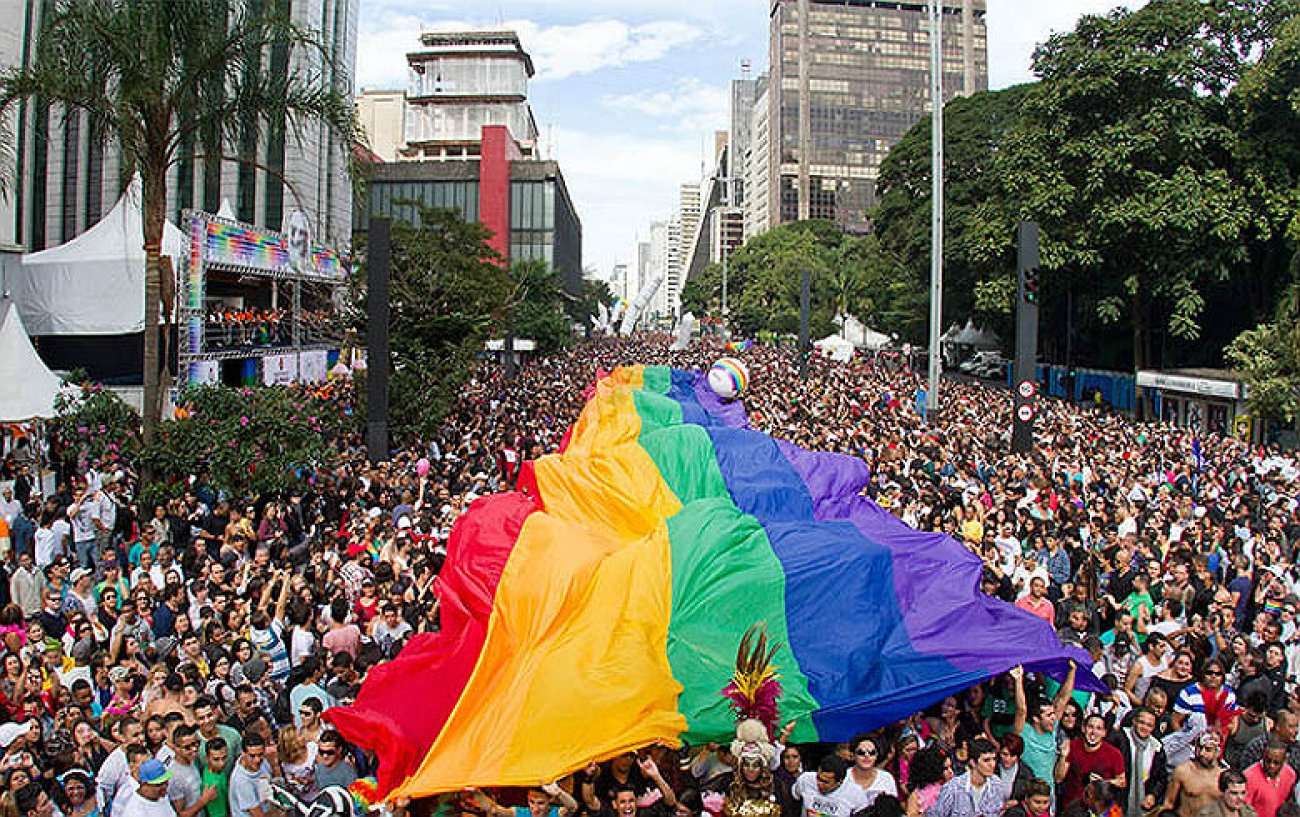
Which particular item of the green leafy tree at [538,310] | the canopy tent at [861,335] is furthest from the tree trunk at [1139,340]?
the canopy tent at [861,335]

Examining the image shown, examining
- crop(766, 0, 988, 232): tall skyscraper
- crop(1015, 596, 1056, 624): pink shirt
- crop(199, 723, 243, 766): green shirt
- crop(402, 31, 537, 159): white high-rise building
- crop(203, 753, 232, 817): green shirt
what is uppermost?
crop(766, 0, 988, 232): tall skyscraper

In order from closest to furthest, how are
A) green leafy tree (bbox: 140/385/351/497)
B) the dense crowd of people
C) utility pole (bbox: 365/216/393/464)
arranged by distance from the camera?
the dense crowd of people → green leafy tree (bbox: 140/385/351/497) → utility pole (bbox: 365/216/393/464)

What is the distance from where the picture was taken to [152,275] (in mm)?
14008

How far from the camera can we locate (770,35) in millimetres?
134625

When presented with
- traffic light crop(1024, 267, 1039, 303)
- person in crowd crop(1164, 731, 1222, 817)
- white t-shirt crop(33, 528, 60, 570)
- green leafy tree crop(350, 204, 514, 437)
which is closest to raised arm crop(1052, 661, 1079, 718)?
person in crowd crop(1164, 731, 1222, 817)

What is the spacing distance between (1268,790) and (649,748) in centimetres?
334

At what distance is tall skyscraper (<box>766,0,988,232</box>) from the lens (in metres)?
122

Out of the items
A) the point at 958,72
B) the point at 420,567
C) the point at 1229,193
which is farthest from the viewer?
the point at 958,72

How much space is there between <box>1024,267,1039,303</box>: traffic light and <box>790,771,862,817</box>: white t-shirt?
16042mm

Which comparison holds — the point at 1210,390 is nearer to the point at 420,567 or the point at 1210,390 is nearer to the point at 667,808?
the point at 420,567

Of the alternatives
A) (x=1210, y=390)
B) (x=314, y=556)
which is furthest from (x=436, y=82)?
(x=314, y=556)

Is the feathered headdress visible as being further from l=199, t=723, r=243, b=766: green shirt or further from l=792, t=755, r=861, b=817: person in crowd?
l=199, t=723, r=243, b=766: green shirt

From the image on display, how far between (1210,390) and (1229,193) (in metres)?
6.01

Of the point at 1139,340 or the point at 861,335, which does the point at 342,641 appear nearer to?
the point at 1139,340
